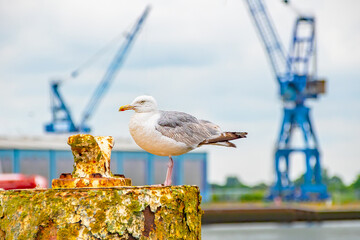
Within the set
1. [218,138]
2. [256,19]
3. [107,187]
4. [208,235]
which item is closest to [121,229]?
[107,187]

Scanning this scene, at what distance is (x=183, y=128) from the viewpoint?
3.63m

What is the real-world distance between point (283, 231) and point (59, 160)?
17358 millimetres

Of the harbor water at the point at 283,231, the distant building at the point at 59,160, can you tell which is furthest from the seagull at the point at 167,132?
the harbor water at the point at 283,231

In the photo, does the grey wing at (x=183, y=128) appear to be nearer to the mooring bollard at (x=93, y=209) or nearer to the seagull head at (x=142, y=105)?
the seagull head at (x=142, y=105)

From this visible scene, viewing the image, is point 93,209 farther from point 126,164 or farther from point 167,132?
point 126,164

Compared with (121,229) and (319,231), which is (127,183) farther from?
(319,231)

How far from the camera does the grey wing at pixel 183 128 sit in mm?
3506

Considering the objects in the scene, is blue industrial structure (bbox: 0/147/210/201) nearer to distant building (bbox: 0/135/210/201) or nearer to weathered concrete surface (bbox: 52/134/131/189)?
distant building (bbox: 0/135/210/201)

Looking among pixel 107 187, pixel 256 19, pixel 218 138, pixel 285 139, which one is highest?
pixel 256 19

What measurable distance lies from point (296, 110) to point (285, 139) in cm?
284

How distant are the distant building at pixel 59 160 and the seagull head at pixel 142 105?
34796mm

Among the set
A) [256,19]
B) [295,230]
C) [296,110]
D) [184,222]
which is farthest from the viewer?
[256,19]

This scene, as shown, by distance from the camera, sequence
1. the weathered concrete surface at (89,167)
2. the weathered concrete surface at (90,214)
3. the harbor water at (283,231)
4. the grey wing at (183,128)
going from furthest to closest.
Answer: the harbor water at (283,231) → the grey wing at (183,128) → the weathered concrete surface at (89,167) → the weathered concrete surface at (90,214)

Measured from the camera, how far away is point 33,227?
240cm
